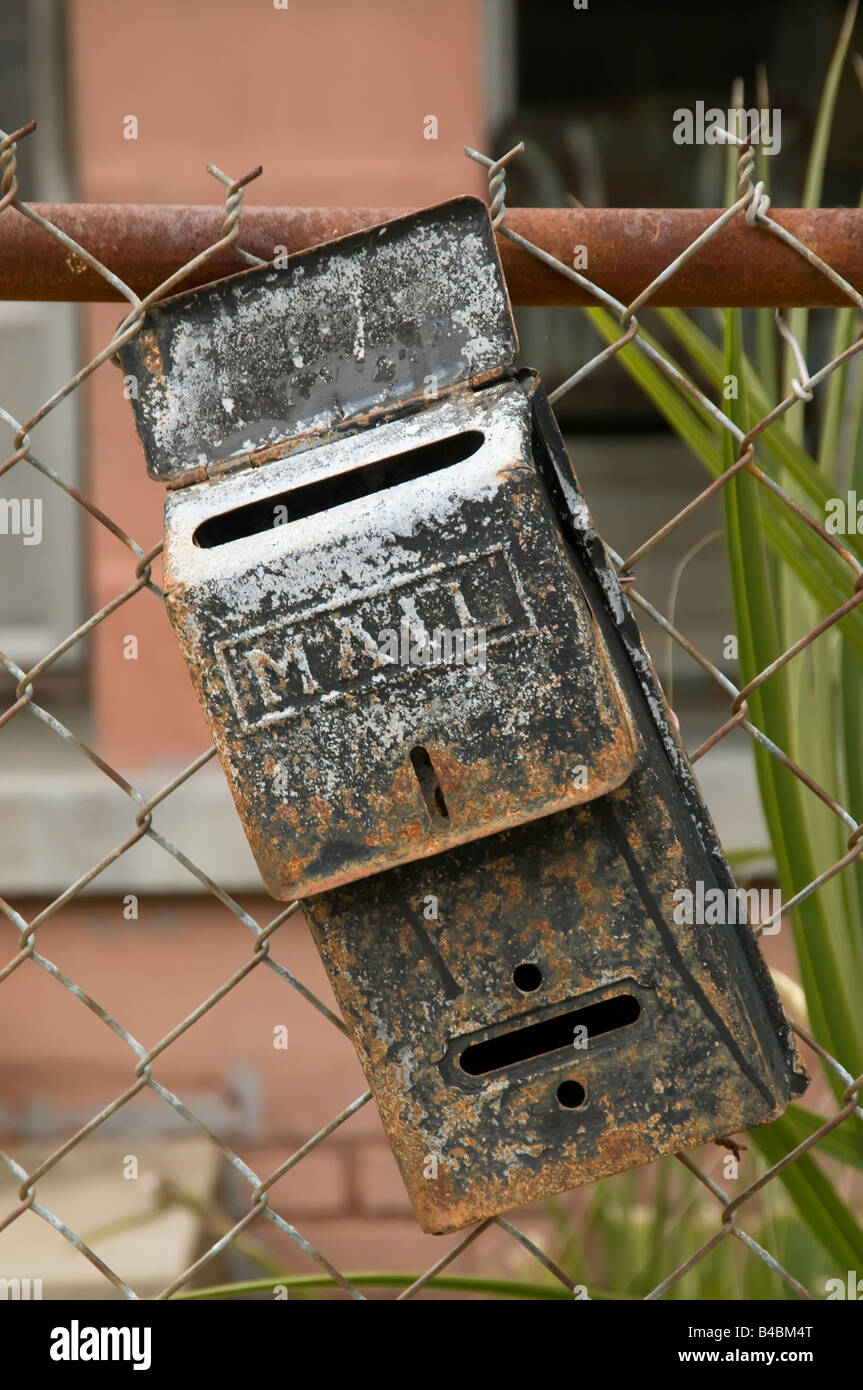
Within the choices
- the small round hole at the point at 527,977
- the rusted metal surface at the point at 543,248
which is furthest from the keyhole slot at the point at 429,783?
the rusted metal surface at the point at 543,248

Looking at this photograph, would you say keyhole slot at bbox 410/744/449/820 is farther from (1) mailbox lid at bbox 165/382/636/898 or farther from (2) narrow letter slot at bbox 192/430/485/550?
(2) narrow letter slot at bbox 192/430/485/550

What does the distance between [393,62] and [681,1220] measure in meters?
1.79

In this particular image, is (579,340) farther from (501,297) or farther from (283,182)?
(501,297)

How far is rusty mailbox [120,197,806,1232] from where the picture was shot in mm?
614

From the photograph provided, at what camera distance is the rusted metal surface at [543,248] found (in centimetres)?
70

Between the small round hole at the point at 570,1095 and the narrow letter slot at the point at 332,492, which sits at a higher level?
the narrow letter slot at the point at 332,492

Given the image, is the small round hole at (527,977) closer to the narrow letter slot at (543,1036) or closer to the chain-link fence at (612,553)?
the narrow letter slot at (543,1036)

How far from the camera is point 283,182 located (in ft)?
6.89

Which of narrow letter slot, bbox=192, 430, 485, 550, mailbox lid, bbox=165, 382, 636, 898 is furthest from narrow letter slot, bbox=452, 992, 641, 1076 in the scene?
narrow letter slot, bbox=192, 430, 485, 550

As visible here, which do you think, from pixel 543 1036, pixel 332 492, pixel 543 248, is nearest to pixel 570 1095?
pixel 543 1036

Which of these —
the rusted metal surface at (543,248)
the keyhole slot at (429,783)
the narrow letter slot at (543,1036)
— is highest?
the rusted metal surface at (543,248)

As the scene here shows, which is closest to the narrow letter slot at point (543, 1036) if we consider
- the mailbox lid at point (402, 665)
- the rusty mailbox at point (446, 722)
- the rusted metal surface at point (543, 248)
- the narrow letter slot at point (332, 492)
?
the rusty mailbox at point (446, 722)

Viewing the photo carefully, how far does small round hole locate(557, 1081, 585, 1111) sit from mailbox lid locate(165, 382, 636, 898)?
0.15 meters
